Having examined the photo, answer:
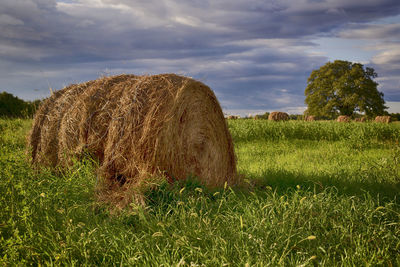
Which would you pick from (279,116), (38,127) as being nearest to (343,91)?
(279,116)

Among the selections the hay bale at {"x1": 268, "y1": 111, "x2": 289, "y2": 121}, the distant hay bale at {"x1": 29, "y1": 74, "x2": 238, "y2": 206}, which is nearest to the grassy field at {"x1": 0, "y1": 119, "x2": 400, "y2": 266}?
the distant hay bale at {"x1": 29, "y1": 74, "x2": 238, "y2": 206}

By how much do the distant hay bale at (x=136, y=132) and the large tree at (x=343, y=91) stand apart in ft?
129

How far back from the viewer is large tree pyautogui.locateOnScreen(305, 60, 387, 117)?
42.8 metres

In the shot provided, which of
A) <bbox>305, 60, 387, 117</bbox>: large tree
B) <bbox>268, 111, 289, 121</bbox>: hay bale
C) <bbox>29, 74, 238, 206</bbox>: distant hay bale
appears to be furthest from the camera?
<bbox>305, 60, 387, 117</bbox>: large tree

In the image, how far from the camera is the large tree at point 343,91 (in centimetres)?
4284

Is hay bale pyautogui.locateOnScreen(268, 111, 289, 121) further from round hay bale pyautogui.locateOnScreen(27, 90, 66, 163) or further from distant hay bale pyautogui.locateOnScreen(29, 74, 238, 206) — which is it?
round hay bale pyautogui.locateOnScreen(27, 90, 66, 163)

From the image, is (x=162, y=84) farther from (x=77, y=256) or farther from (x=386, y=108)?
(x=386, y=108)

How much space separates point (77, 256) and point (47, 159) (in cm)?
426

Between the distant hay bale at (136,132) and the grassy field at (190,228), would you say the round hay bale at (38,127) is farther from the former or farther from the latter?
the grassy field at (190,228)

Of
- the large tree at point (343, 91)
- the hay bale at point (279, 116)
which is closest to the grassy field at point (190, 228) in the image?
the hay bale at point (279, 116)

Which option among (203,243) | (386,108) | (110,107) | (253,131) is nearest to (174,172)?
(110,107)

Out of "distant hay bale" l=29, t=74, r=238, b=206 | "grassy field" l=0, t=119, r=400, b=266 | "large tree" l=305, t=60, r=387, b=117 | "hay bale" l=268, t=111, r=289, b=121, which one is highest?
"large tree" l=305, t=60, r=387, b=117

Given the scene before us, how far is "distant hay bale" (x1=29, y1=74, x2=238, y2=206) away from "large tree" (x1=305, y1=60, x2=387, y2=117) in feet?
129

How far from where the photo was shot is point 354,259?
372 cm
